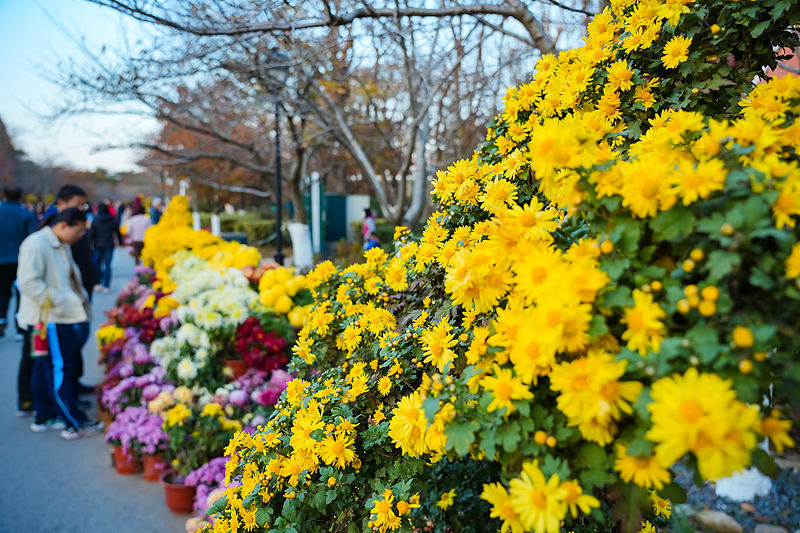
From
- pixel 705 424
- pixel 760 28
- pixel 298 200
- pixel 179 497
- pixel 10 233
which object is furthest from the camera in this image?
pixel 298 200

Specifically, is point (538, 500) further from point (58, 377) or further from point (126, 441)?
point (58, 377)

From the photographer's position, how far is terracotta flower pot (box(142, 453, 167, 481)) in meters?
3.08

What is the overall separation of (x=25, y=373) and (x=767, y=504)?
579cm

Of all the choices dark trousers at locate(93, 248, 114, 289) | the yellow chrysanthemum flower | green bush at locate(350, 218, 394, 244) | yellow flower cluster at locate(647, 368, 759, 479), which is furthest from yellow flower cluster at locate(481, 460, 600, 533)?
green bush at locate(350, 218, 394, 244)

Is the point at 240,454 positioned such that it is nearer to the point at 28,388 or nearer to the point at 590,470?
the point at 590,470

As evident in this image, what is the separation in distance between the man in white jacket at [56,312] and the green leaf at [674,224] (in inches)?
163

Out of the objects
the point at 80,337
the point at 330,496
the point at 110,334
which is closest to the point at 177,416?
the point at 80,337

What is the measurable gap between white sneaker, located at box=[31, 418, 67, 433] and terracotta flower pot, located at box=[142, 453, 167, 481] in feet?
3.99

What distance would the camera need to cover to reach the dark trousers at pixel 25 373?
13.1ft

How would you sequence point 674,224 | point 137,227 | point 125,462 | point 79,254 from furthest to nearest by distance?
point 137,227
point 79,254
point 125,462
point 674,224

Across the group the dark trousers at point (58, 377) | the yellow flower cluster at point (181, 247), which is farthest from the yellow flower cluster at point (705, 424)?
the yellow flower cluster at point (181, 247)

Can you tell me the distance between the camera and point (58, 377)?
362 cm

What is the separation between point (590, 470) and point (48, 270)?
4189mm

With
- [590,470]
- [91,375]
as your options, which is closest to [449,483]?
[590,470]
